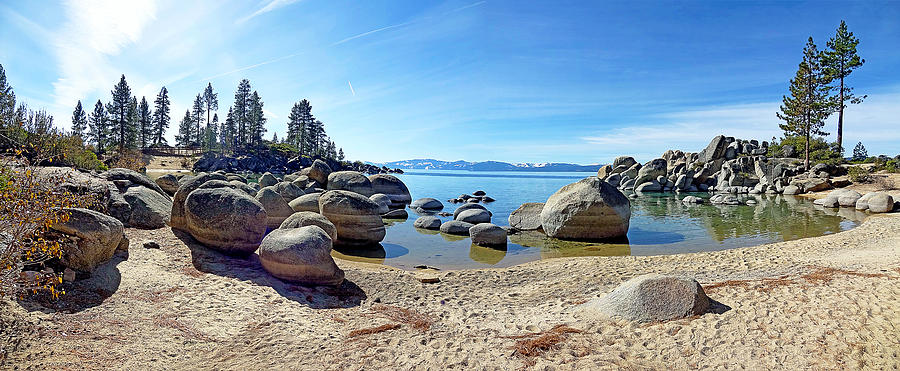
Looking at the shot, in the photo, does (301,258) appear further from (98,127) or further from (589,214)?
(98,127)

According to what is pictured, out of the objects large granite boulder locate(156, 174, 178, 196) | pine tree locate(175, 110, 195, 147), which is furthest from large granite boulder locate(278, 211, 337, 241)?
pine tree locate(175, 110, 195, 147)

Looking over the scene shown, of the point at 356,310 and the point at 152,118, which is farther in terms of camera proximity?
the point at 152,118

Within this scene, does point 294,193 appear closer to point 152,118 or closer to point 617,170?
point 617,170

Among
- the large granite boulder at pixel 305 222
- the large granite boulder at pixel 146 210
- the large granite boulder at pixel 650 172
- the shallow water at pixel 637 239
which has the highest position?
the large granite boulder at pixel 650 172

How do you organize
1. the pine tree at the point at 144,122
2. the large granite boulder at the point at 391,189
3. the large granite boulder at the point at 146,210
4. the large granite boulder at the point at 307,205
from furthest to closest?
the pine tree at the point at 144,122
the large granite boulder at the point at 391,189
the large granite boulder at the point at 307,205
the large granite boulder at the point at 146,210

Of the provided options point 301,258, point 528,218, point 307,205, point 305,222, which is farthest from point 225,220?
point 528,218

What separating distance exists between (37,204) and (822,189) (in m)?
53.6

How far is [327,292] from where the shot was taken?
9367 mm

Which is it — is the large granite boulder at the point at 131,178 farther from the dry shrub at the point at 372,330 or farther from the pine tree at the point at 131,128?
the pine tree at the point at 131,128

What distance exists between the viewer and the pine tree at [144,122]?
3275 inches

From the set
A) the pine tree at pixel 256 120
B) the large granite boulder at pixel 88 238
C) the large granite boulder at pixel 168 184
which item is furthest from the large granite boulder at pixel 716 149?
the pine tree at pixel 256 120

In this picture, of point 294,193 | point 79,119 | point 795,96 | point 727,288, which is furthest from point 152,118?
point 795,96

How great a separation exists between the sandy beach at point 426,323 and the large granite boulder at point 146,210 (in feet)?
6.10

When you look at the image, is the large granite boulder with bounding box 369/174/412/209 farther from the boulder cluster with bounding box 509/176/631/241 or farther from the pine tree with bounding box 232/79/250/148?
the pine tree with bounding box 232/79/250/148
